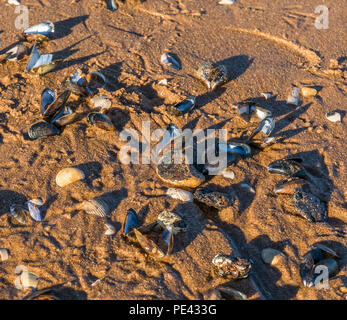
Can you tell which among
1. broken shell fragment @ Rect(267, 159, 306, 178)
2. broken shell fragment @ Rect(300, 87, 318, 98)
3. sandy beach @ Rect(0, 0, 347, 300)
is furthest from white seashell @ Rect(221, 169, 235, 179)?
broken shell fragment @ Rect(300, 87, 318, 98)

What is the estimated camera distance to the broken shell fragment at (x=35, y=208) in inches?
134

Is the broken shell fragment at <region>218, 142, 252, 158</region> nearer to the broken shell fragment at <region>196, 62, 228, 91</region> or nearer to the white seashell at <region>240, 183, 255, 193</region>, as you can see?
the white seashell at <region>240, 183, 255, 193</region>

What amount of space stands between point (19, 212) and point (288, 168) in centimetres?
272

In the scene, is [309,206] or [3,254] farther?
[309,206]

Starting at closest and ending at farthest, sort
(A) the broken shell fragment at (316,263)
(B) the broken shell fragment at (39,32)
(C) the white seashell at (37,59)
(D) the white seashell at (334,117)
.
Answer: (A) the broken shell fragment at (316,263), (D) the white seashell at (334,117), (C) the white seashell at (37,59), (B) the broken shell fragment at (39,32)

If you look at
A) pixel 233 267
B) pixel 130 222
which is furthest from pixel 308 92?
pixel 130 222

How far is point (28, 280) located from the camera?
3.02 metres

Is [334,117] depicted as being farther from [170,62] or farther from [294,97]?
[170,62]

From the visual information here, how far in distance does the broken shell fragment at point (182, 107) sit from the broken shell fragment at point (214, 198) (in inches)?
43.3

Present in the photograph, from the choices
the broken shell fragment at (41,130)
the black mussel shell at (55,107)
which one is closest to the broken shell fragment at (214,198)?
the broken shell fragment at (41,130)

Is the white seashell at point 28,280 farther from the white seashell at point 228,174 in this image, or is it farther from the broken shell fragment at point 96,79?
the broken shell fragment at point 96,79

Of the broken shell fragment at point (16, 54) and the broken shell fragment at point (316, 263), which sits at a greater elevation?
the broken shell fragment at point (16, 54)

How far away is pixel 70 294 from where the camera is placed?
2.96 m

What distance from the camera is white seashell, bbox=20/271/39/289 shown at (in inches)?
118
